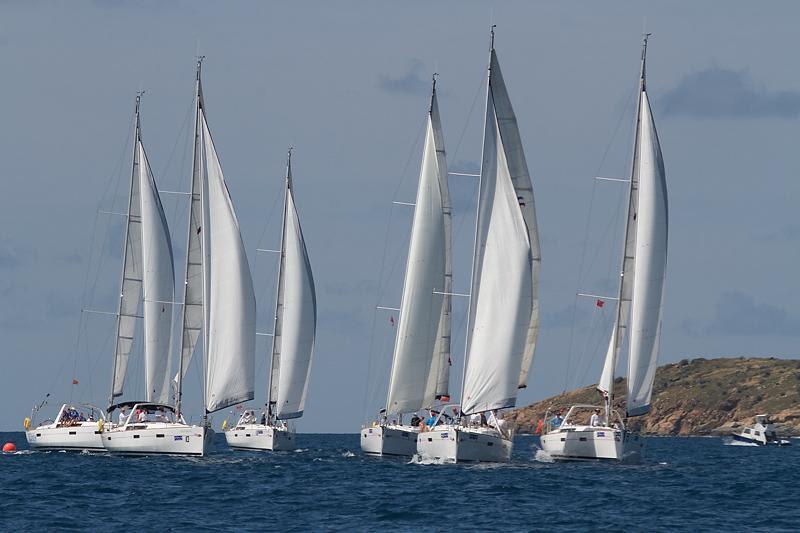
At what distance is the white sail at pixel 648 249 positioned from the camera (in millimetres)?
72750

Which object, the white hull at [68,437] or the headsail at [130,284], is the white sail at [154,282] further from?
the white hull at [68,437]

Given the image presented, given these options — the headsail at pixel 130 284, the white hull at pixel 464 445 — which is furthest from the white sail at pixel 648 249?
the headsail at pixel 130 284

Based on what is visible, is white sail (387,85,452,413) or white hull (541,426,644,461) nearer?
white hull (541,426,644,461)

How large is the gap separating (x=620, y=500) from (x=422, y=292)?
74.1ft

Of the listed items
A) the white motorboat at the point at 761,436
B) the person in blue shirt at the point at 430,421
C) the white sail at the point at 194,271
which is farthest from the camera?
the white motorboat at the point at 761,436

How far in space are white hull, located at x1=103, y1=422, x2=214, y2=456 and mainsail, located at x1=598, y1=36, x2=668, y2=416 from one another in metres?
19.4

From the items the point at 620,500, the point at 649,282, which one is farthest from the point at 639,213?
the point at 620,500

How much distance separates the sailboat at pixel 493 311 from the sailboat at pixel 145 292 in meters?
19.1

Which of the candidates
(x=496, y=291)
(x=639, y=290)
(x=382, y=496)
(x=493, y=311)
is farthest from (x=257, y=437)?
(x=382, y=496)

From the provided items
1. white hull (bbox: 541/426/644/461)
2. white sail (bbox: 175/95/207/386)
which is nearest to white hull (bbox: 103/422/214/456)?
→ white sail (bbox: 175/95/207/386)

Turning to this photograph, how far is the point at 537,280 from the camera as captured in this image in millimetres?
78250

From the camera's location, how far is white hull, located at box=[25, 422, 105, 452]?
3221 inches

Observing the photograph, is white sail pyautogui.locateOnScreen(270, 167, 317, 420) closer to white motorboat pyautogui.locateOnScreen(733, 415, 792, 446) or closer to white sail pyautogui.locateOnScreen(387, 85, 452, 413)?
white sail pyautogui.locateOnScreen(387, 85, 452, 413)

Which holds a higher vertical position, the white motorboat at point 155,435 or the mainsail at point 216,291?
the mainsail at point 216,291
